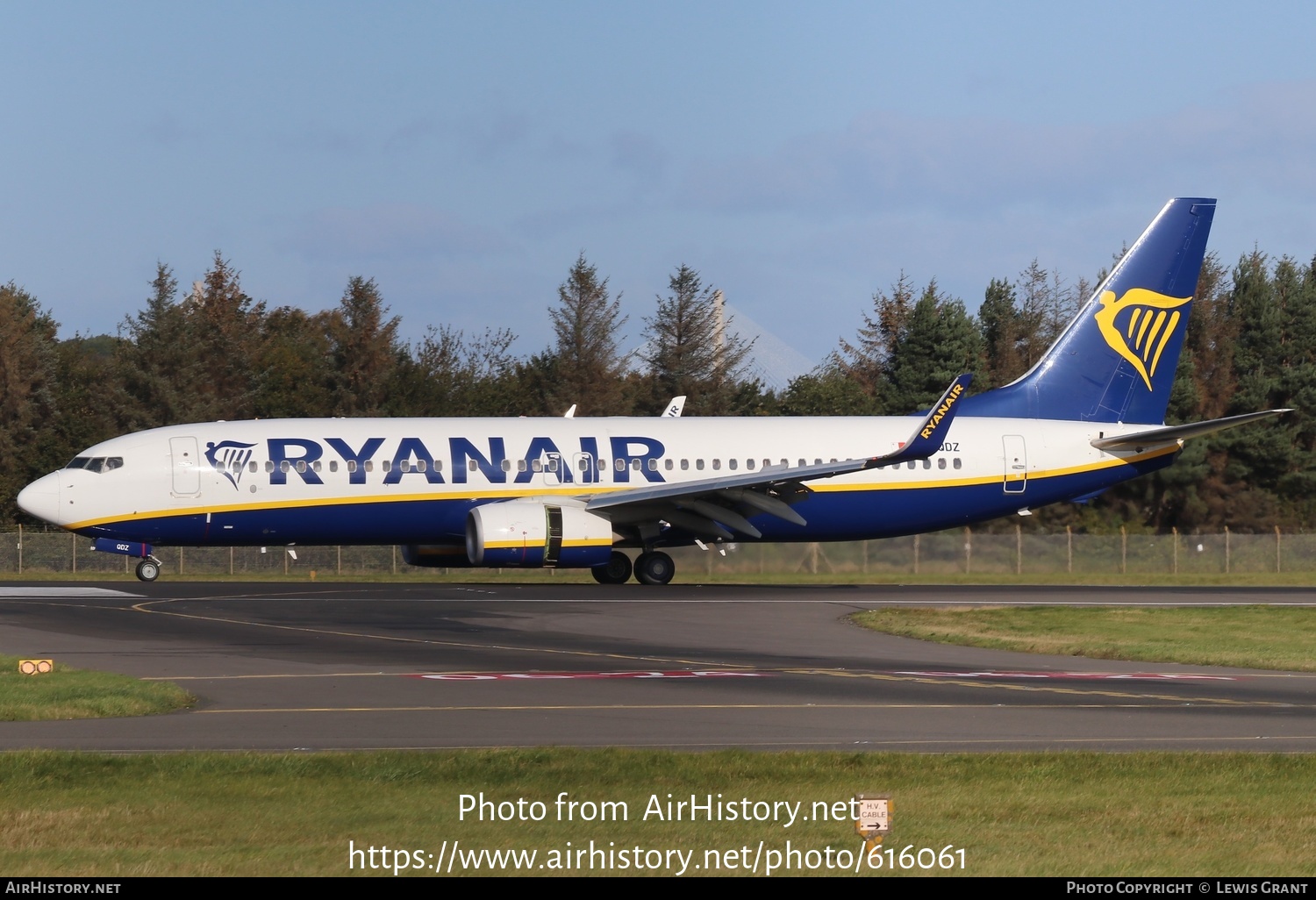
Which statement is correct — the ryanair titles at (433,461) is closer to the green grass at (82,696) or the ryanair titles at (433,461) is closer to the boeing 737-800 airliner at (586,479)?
the boeing 737-800 airliner at (586,479)

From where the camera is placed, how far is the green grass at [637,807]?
892 cm

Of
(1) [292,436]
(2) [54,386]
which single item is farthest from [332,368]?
(1) [292,436]

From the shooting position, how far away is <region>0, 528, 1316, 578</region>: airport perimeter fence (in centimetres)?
4531

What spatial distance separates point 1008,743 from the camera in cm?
1310

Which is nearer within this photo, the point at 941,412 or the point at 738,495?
the point at 941,412

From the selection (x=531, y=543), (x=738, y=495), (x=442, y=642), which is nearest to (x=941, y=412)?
(x=738, y=495)

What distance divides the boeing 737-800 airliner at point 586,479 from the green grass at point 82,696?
15383 mm

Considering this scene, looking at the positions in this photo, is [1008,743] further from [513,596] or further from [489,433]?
[489,433]

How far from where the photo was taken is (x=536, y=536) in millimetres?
32062

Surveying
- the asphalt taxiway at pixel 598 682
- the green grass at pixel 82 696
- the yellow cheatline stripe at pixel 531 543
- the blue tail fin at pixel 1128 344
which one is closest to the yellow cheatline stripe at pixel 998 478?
the blue tail fin at pixel 1128 344

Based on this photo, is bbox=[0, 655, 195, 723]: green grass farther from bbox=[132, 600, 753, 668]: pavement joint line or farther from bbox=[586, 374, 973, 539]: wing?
bbox=[586, 374, 973, 539]: wing

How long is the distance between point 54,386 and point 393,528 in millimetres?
42983

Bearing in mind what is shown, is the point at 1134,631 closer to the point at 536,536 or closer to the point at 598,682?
the point at 598,682

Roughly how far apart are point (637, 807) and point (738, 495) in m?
23.8
